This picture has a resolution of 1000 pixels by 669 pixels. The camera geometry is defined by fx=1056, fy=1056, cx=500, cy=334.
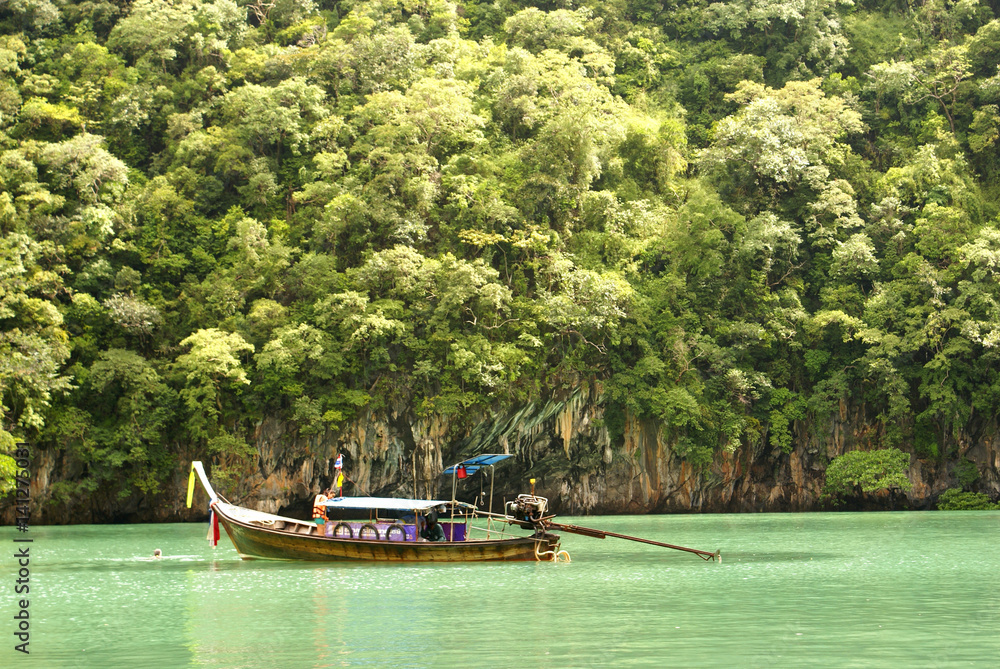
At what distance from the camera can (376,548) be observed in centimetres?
2195

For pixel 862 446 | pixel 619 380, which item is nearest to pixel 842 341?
pixel 862 446

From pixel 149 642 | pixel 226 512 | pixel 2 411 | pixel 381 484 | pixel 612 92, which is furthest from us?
pixel 612 92

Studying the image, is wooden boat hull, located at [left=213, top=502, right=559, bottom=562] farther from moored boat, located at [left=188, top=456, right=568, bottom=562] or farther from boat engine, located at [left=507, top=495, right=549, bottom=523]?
boat engine, located at [left=507, top=495, right=549, bottom=523]

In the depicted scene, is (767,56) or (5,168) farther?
(767,56)

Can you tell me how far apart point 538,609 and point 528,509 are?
7.77 meters

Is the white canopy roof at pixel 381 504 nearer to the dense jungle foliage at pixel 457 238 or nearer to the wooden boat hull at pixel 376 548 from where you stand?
the wooden boat hull at pixel 376 548

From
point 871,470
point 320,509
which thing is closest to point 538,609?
point 320,509

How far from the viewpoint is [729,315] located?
4003 cm

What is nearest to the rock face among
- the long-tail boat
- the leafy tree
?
the leafy tree

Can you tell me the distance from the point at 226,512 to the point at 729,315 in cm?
2294

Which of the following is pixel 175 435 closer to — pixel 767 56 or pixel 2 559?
pixel 2 559

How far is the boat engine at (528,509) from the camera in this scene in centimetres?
2275

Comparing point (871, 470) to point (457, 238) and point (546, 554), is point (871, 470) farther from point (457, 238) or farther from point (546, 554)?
point (546, 554)

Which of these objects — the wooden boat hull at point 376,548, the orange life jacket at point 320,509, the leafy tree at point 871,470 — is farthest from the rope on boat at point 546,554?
the leafy tree at point 871,470
